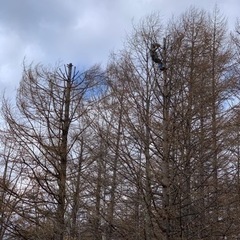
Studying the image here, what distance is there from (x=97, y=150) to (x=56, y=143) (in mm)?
1542

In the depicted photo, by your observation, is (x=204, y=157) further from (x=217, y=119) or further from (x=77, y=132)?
(x=77, y=132)

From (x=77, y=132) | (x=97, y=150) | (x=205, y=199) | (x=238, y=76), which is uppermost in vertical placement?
(x=238, y=76)

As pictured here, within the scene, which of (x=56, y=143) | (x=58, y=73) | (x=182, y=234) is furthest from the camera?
(x=58, y=73)

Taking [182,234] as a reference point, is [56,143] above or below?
above

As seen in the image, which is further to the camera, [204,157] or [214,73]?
[214,73]

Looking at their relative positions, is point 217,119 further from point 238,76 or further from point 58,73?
point 58,73

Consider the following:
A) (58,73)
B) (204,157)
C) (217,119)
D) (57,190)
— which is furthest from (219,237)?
(58,73)

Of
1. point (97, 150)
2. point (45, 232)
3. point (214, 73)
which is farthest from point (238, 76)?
point (45, 232)

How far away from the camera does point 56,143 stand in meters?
11.4

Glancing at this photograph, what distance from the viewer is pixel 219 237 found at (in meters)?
7.64

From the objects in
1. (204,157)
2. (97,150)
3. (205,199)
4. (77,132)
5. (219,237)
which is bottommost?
(219,237)

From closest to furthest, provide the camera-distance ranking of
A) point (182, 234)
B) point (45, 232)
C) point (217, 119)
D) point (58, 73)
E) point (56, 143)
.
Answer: point (182, 234) → point (217, 119) → point (45, 232) → point (56, 143) → point (58, 73)

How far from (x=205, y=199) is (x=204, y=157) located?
2.53 feet

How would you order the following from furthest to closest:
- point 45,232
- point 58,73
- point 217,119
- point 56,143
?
point 58,73 → point 56,143 → point 45,232 → point 217,119
